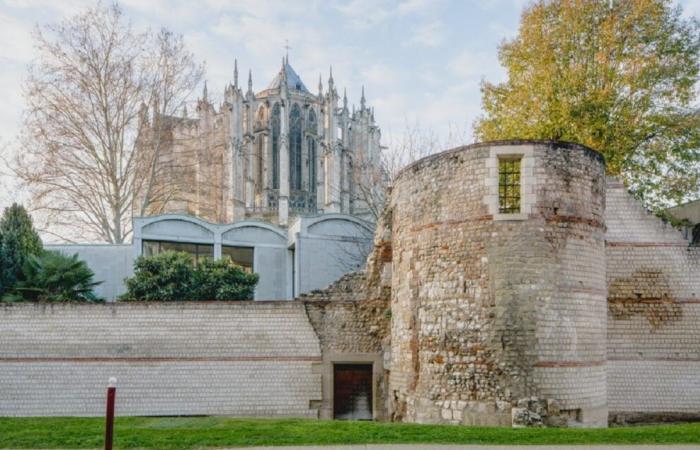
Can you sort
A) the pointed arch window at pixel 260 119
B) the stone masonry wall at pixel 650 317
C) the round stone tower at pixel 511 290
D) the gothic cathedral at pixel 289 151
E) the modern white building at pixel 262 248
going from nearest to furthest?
the round stone tower at pixel 511 290, the stone masonry wall at pixel 650 317, the modern white building at pixel 262 248, the gothic cathedral at pixel 289 151, the pointed arch window at pixel 260 119

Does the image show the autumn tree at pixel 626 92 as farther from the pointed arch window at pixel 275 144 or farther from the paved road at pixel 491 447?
the pointed arch window at pixel 275 144

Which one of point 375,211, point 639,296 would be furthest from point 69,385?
point 375,211

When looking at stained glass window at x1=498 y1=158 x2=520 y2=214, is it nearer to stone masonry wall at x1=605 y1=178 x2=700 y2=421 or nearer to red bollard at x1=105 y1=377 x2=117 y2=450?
stone masonry wall at x1=605 y1=178 x2=700 y2=421

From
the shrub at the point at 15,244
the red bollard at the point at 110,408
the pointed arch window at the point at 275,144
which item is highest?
the pointed arch window at the point at 275,144

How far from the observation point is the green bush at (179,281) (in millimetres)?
18562

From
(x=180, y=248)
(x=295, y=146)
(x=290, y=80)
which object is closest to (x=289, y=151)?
(x=295, y=146)

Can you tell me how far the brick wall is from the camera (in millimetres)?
14633

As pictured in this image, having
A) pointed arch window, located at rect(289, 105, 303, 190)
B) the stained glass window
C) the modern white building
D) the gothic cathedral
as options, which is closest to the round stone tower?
the stained glass window

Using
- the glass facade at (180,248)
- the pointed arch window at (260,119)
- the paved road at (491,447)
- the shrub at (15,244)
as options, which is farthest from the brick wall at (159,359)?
the pointed arch window at (260,119)

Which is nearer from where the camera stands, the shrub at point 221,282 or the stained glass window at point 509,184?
the stained glass window at point 509,184

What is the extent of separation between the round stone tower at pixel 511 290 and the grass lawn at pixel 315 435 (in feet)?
5.45

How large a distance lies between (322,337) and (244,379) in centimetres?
206

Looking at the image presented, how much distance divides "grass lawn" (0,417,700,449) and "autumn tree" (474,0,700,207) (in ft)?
33.4

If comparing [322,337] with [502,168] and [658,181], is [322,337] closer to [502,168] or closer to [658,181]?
[502,168]
